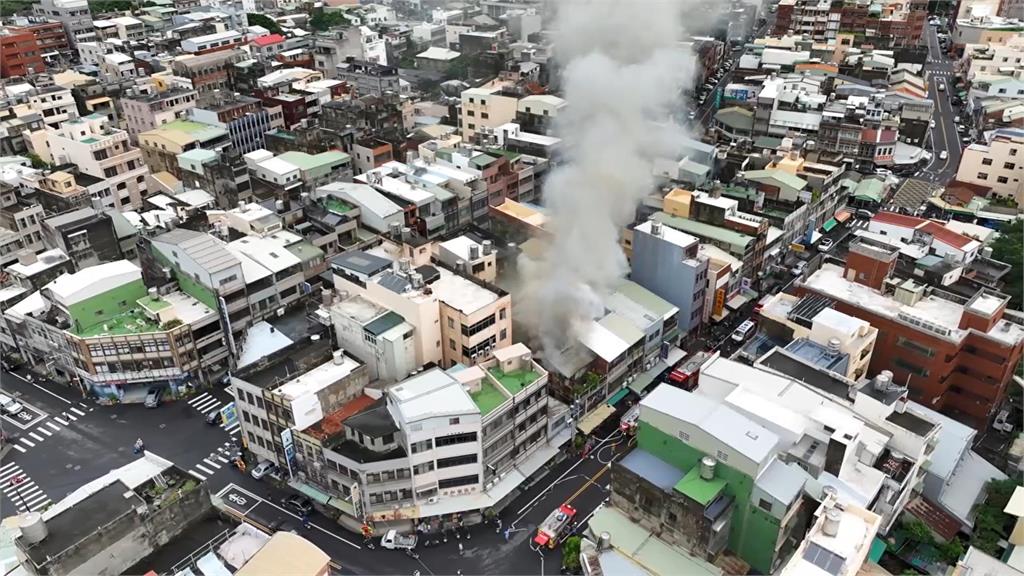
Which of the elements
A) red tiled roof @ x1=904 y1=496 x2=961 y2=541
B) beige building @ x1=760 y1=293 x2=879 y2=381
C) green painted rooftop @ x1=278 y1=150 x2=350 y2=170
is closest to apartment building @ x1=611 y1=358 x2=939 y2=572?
red tiled roof @ x1=904 y1=496 x2=961 y2=541

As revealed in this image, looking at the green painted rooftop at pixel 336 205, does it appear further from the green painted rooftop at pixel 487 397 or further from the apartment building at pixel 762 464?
the apartment building at pixel 762 464

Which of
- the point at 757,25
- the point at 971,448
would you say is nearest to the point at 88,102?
the point at 971,448

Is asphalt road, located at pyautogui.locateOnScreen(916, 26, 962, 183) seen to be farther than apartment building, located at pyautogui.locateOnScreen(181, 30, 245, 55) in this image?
No

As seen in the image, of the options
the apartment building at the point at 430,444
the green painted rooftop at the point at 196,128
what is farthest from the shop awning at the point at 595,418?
the green painted rooftop at the point at 196,128

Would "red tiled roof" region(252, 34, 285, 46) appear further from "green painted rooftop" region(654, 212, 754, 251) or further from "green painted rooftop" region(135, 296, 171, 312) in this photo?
"green painted rooftop" region(654, 212, 754, 251)

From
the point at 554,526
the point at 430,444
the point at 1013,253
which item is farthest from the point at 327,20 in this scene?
the point at 554,526

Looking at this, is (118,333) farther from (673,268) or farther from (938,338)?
(938,338)
